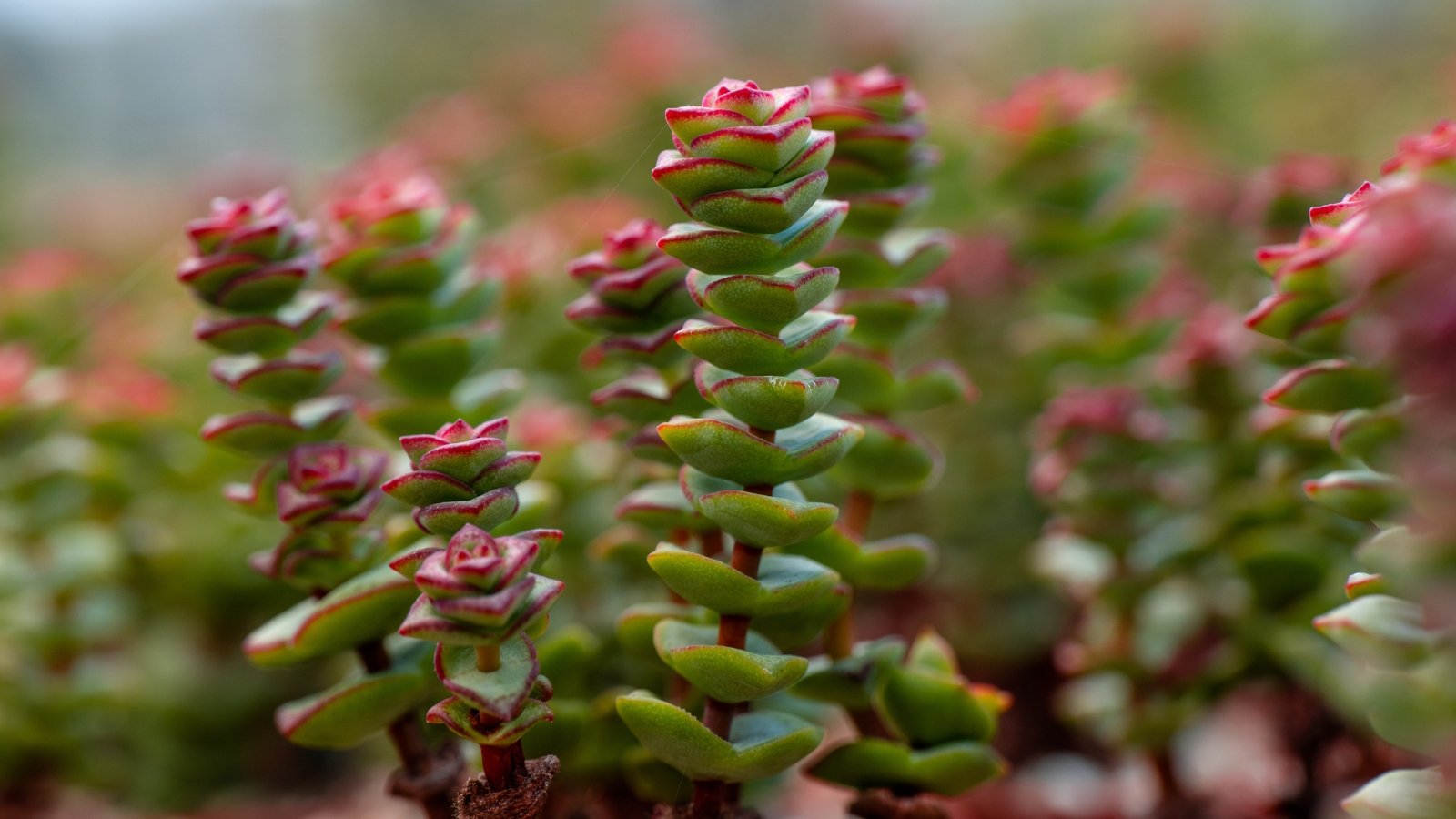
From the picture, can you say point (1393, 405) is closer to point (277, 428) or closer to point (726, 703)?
point (726, 703)

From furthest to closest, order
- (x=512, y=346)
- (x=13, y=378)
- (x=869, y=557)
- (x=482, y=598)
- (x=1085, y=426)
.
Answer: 1. (x=512, y=346)
2. (x=13, y=378)
3. (x=1085, y=426)
4. (x=869, y=557)
5. (x=482, y=598)

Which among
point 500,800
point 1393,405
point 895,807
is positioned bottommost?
point 895,807

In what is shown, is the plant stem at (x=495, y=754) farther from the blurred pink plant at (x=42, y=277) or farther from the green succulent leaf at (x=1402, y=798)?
the blurred pink plant at (x=42, y=277)

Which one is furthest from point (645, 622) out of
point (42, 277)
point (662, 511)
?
point (42, 277)

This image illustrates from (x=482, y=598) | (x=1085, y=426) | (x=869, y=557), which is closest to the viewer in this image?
(x=482, y=598)

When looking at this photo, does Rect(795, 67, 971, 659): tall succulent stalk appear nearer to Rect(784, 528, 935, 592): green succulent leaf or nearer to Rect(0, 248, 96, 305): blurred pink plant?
Rect(784, 528, 935, 592): green succulent leaf

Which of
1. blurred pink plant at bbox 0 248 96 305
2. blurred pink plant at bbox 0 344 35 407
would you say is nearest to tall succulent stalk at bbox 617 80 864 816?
blurred pink plant at bbox 0 344 35 407
